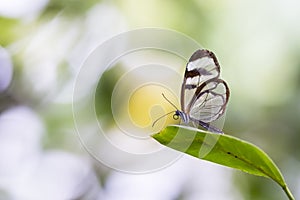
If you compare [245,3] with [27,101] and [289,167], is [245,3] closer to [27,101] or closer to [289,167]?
[289,167]

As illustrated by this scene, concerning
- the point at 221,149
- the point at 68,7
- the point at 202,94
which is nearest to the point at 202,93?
the point at 202,94

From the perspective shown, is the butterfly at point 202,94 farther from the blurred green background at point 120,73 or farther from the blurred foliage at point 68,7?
the blurred foliage at point 68,7

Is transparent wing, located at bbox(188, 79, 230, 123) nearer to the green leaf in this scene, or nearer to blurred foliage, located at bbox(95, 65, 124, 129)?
the green leaf

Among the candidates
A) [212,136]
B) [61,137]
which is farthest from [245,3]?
[212,136]

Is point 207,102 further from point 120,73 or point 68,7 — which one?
point 68,7

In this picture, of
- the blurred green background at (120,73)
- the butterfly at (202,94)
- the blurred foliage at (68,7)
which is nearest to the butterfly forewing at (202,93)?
the butterfly at (202,94)

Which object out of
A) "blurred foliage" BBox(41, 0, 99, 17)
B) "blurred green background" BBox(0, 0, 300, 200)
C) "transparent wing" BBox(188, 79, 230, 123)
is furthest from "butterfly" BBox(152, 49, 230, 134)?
"blurred foliage" BBox(41, 0, 99, 17)
